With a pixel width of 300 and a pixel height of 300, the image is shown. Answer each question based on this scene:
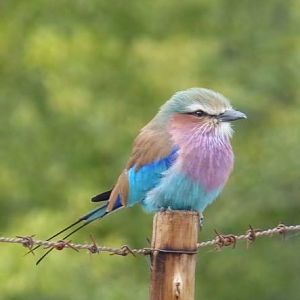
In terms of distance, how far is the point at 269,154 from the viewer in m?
9.86

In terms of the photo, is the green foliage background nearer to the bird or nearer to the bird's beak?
the bird

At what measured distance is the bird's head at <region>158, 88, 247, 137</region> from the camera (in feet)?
16.0

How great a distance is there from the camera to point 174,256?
3873mm

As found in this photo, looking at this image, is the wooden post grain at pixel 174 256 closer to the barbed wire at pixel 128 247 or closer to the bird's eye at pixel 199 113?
the barbed wire at pixel 128 247

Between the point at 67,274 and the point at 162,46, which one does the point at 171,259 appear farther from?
the point at 162,46

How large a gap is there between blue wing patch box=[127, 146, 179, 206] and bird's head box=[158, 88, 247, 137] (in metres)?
0.15

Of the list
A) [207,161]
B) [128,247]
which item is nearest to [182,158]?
[207,161]

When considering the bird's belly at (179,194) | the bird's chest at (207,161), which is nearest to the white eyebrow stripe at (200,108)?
the bird's chest at (207,161)

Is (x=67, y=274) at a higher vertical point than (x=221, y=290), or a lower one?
lower

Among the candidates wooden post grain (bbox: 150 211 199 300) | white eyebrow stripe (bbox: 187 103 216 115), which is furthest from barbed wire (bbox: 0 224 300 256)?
white eyebrow stripe (bbox: 187 103 216 115)

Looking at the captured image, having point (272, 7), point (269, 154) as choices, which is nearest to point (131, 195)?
point (269, 154)

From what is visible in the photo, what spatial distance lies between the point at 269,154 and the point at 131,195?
5.01m

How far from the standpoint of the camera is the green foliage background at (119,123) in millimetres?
10086

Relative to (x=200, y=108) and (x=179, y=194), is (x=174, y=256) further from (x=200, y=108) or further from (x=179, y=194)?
(x=200, y=108)
